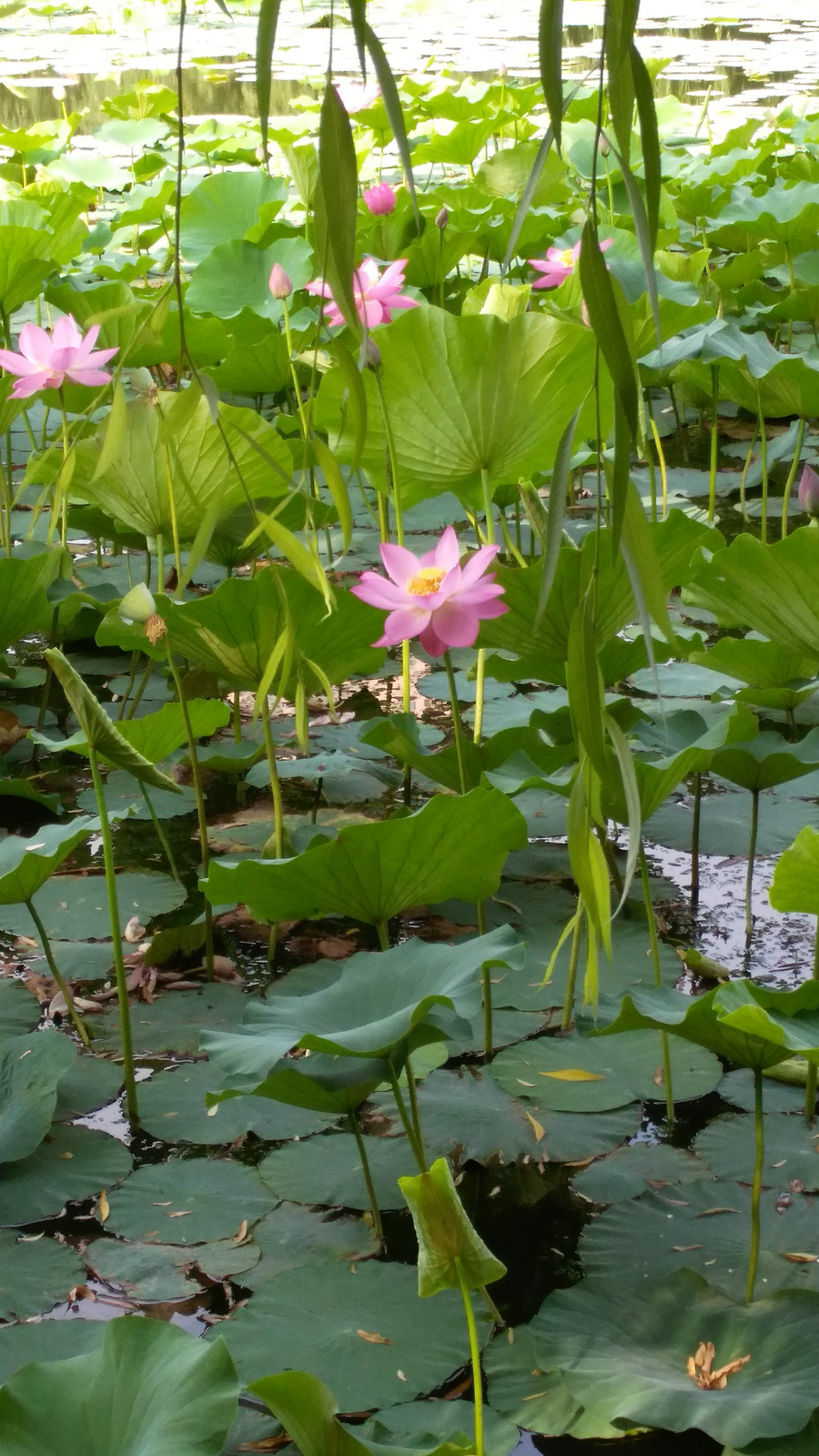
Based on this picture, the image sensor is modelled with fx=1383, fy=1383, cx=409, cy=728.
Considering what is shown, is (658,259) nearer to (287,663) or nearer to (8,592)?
(8,592)

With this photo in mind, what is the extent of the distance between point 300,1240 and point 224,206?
2984 millimetres

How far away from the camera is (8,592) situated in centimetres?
173

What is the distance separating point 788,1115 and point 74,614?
4.04 feet

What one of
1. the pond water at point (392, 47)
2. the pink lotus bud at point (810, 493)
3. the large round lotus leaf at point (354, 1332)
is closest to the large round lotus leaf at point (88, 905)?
the large round lotus leaf at point (354, 1332)

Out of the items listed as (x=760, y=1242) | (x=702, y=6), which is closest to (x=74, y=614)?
(x=760, y=1242)

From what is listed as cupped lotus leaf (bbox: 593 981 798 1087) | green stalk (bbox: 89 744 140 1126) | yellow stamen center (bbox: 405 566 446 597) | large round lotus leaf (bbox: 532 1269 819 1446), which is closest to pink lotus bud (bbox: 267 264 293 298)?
yellow stamen center (bbox: 405 566 446 597)

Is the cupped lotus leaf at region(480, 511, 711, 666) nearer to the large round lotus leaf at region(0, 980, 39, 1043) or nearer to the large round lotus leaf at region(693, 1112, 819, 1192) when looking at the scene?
the large round lotus leaf at region(693, 1112, 819, 1192)

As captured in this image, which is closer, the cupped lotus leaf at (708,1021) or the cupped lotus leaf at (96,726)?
the cupped lotus leaf at (708,1021)

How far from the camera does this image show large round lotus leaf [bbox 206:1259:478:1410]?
0.89 meters

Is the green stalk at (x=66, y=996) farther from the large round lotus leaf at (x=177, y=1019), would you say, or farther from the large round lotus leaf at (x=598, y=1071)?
the large round lotus leaf at (x=598, y=1071)

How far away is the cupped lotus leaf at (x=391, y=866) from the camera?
3.36ft

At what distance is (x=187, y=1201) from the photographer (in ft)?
3.54

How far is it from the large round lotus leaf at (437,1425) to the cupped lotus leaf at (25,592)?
3.73 ft

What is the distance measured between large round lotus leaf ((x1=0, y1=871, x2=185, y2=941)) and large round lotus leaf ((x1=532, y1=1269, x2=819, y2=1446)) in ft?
2.28
